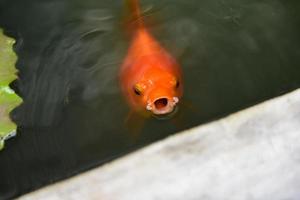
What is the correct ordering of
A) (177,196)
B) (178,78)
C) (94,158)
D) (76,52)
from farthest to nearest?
1. (76,52)
2. (178,78)
3. (94,158)
4. (177,196)

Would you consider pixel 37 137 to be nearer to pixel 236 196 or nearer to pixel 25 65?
pixel 25 65

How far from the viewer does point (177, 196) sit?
179cm

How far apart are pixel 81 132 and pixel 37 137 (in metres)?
0.17

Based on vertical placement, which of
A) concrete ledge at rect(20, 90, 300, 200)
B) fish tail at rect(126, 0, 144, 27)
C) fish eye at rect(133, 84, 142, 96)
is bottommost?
concrete ledge at rect(20, 90, 300, 200)

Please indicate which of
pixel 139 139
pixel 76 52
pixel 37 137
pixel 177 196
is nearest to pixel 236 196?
pixel 177 196

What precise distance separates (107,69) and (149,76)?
26 cm

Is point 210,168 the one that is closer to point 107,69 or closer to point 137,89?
point 137,89

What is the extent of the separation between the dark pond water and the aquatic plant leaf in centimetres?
4

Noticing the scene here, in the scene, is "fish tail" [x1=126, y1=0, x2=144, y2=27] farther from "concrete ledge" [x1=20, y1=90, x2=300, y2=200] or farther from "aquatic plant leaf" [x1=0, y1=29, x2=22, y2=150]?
"concrete ledge" [x1=20, y1=90, x2=300, y2=200]

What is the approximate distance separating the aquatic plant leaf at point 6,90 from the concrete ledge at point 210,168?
1.10 ft

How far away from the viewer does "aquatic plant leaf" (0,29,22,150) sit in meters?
2.02

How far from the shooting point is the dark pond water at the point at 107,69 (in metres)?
2.01

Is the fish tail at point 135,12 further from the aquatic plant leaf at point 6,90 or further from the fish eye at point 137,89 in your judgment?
the aquatic plant leaf at point 6,90

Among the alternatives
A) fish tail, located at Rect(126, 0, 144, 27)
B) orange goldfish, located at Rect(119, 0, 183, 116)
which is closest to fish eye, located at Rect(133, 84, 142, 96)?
orange goldfish, located at Rect(119, 0, 183, 116)
